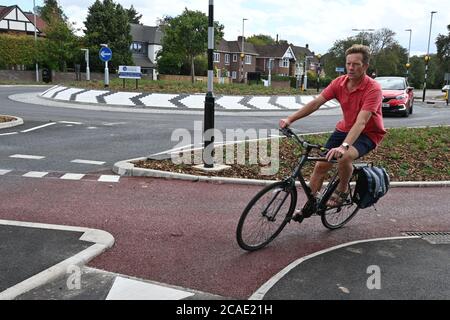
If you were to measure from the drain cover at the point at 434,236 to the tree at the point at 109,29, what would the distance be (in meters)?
54.7

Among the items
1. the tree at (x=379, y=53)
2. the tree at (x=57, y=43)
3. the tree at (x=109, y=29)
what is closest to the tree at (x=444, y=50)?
the tree at (x=379, y=53)

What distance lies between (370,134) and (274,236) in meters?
1.48

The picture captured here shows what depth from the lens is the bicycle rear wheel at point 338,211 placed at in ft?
16.4

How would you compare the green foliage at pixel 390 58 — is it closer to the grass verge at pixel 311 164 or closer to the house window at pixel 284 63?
the house window at pixel 284 63

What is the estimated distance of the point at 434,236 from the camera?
5.27m

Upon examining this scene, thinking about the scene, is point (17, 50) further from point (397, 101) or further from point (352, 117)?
point (352, 117)

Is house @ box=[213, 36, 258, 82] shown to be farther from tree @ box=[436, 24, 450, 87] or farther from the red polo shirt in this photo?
the red polo shirt

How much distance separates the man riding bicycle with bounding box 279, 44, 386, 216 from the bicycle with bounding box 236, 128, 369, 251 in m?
0.12

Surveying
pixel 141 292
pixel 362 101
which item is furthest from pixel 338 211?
pixel 141 292

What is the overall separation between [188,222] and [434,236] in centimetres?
285

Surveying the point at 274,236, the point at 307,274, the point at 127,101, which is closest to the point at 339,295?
the point at 307,274

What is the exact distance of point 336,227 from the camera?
17.8 feet

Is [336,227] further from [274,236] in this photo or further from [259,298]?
[259,298]

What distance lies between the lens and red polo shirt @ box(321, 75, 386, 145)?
4.55 m
